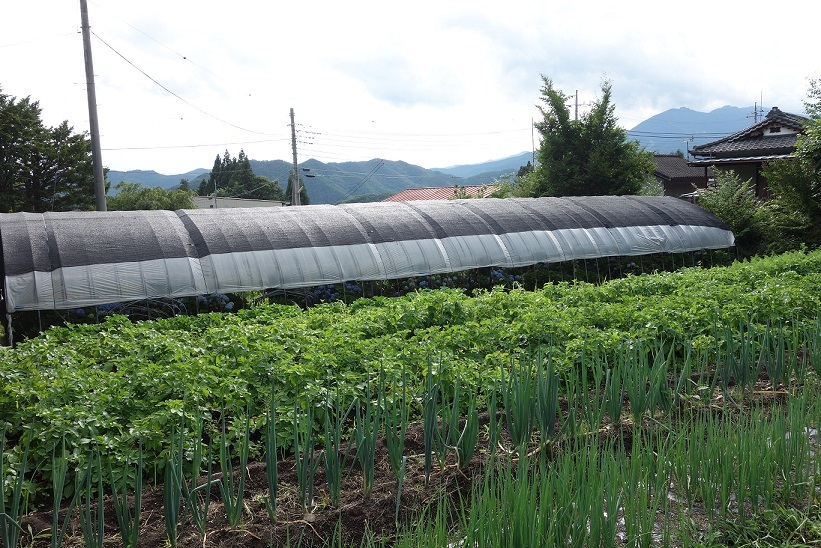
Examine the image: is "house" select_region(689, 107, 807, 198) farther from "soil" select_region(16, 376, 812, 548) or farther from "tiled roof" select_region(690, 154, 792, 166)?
"soil" select_region(16, 376, 812, 548)

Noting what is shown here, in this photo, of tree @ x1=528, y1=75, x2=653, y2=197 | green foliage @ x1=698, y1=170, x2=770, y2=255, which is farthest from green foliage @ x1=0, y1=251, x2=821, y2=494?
tree @ x1=528, y1=75, x2=653, y2=197

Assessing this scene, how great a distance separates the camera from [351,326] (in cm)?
589

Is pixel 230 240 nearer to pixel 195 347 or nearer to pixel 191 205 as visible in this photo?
pixel 195 347

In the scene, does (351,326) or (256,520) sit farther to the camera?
(351,326)

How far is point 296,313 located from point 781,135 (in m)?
22.4

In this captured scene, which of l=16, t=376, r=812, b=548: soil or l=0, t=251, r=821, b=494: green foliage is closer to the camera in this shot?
l=16, t=376, r=812, b=548: soil

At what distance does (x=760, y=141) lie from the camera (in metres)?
23.5

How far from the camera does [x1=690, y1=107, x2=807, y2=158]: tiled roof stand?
883 inches

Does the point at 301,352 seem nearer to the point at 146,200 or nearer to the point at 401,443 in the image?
the point at 401,443

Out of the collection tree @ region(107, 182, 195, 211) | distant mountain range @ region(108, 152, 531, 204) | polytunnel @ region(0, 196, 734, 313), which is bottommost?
polytunnel @ region(0, 196, 734, 313)

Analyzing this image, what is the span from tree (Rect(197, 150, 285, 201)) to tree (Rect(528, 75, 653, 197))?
3417 centimetres

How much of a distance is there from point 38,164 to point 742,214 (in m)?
26.6

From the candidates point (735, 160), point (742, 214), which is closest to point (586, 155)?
point (735, 160)

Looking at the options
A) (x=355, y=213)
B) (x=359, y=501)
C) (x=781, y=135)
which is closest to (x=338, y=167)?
(x=781, y=135)
